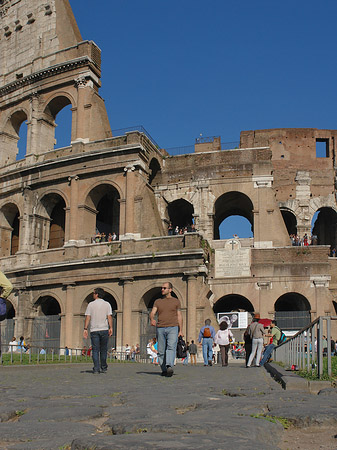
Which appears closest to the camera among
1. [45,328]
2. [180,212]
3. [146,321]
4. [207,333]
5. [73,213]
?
[207,333]

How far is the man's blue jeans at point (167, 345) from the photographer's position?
32.4ft

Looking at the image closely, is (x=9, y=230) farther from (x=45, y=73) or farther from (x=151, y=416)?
(x=151, y=416)

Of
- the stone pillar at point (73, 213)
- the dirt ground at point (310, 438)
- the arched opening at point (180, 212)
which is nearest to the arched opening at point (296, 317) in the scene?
the arched opening at point (180, 212)

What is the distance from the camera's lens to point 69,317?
26.9m

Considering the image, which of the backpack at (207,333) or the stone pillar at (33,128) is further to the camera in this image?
the stone pillar at (33,128)

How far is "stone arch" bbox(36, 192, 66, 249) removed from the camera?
29.6 m

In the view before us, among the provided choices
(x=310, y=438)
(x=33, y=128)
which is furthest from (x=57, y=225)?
(x=310, y=438)

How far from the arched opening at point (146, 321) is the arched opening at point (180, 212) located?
5.78 m

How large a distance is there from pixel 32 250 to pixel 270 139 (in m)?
14.1

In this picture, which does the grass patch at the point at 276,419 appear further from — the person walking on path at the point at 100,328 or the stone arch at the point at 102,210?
the stone arch at the point at 102,210

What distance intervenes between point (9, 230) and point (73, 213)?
526cm

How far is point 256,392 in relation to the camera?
6.47 meters

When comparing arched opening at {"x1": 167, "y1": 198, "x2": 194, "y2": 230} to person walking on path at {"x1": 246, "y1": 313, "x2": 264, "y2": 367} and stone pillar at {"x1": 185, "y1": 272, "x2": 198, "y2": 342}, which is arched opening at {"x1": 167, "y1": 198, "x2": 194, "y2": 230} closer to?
stone pillar at {"x1": 185, "y1": 272, "x2": 198, "y2": 342}

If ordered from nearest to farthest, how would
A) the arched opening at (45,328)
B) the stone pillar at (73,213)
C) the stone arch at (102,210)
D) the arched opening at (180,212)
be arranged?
the arched opening at (45,328), the stone pillar at (73,213), the stone arch at (102,210), the arched opening at (180,212)
